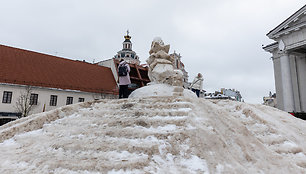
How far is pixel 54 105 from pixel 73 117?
19.3 m

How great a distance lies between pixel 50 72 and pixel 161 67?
19954 millimetres

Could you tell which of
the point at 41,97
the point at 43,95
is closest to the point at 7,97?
the point at 41,97

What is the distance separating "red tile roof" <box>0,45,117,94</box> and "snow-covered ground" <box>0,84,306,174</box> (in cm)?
1904

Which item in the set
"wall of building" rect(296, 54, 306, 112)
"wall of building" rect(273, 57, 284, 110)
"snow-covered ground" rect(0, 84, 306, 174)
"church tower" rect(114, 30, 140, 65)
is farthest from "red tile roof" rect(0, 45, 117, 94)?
"church tower" rect(114, 30, 140, 65)

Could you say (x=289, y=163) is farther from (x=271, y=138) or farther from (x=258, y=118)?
(x=258, y=118)

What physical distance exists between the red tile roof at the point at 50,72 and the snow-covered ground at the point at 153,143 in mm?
19040

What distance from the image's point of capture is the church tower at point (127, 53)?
232ft

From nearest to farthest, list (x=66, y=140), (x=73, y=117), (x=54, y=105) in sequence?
1. (x=66, y=140)
2. (x=73, y=117)
3. (x=54, y=105)

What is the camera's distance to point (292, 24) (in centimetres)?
1622

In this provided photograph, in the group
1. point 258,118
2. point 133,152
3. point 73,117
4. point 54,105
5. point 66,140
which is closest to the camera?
point 133,152

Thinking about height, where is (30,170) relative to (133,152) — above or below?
below

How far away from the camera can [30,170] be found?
312cm

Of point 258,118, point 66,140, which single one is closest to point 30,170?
point 66,140

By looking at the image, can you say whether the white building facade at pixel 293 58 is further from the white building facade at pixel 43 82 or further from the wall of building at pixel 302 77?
the white building facade at pixel 43 82
